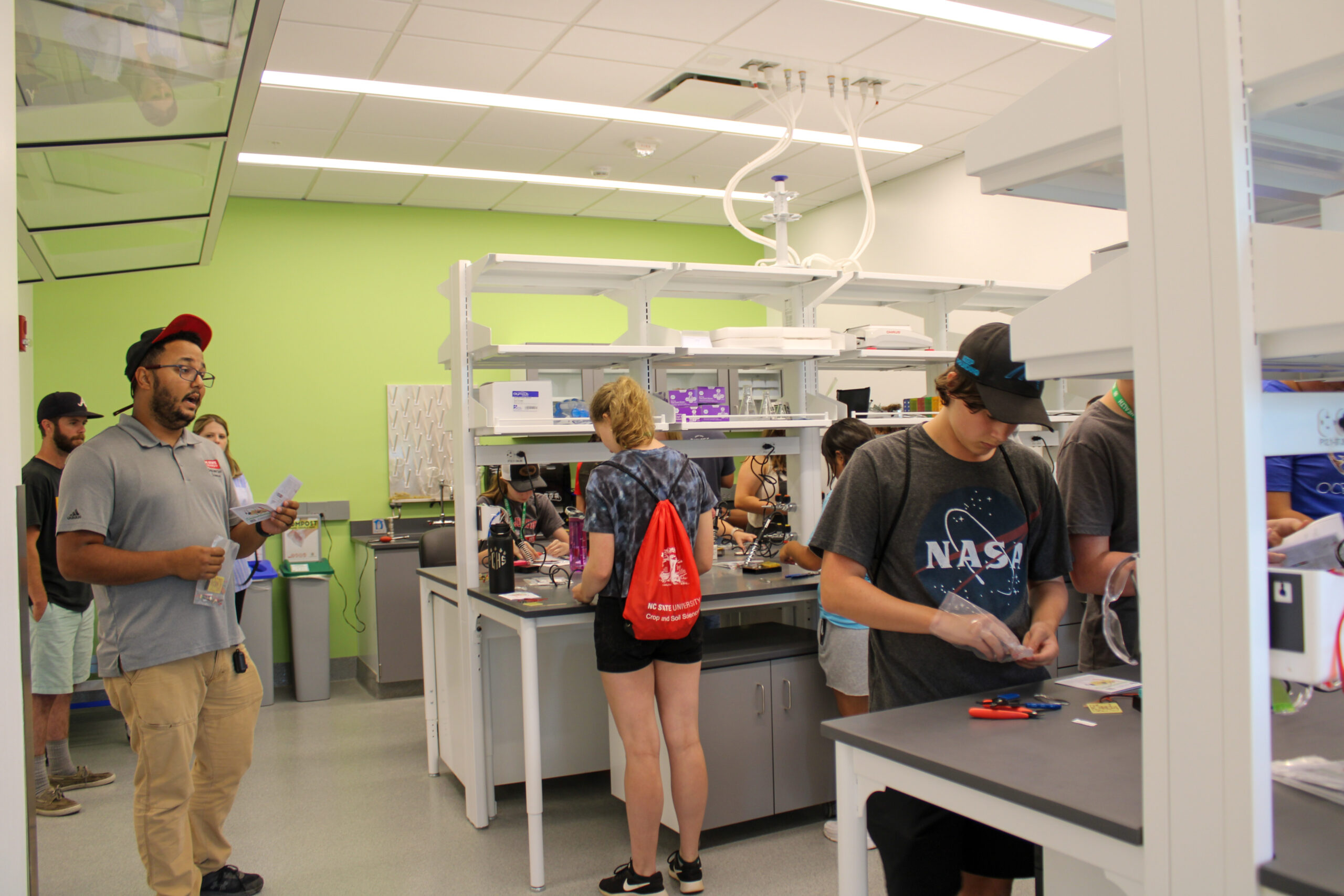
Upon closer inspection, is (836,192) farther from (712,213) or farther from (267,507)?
(267,507)

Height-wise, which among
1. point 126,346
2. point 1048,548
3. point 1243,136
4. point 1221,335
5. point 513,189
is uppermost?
point 513,189

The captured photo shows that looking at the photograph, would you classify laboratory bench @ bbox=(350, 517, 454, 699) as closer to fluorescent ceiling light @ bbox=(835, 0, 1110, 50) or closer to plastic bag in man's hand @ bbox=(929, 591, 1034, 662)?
fluorescent ceiling light @ bbox=(835, 0, 1110, 50)

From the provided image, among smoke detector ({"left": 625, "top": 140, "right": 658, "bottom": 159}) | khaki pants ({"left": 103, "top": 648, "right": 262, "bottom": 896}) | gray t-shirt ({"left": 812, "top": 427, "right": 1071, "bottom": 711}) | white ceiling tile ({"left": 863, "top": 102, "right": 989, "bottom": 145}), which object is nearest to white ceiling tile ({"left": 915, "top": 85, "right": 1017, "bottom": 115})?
white ceiling tile ({"left": 863, "top": 102, "right": 989, "bottom": 145})

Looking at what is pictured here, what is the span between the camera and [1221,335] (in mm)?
1051

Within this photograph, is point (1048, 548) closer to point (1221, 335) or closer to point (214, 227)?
point (1221, 335)

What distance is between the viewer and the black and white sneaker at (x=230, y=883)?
308cm

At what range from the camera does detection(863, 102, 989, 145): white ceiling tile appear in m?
5.61

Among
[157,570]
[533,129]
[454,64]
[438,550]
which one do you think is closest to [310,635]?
[438,550]

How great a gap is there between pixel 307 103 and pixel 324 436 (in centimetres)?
254

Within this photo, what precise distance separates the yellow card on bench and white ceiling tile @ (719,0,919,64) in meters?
3.43

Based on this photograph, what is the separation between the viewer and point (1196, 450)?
1.07 metres

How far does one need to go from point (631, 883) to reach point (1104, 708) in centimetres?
184

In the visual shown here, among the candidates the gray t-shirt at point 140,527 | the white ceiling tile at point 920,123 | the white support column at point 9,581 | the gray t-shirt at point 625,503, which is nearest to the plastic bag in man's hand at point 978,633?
the gray t-shirt at point 625,503

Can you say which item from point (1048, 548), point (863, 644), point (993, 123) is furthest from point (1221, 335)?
point (863, 644)
